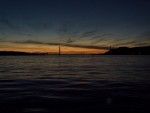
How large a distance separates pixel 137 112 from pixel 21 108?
5200mm

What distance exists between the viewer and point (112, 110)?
Result: 29.4 feet

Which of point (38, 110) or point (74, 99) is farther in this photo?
point (74, 99)

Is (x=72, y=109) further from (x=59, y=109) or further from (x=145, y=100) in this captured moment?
(x=145, y=100)

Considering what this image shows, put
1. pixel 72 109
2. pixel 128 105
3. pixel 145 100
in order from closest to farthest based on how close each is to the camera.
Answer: pixel 72 109 < pixel 128 105 < pixel 145 100

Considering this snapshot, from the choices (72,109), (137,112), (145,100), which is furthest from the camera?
(145,100)

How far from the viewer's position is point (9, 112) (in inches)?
340

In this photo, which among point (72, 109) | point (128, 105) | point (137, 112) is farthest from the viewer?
point (128, 105)

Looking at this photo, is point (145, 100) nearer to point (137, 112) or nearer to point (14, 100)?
point (137, 112)

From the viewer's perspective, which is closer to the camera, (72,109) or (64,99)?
(72,109)

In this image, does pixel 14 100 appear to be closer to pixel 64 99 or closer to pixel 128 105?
pixel 64 99

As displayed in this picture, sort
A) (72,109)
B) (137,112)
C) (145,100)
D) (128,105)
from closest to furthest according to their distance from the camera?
(137,112) → (72,109) → (128,105) → (145,100)

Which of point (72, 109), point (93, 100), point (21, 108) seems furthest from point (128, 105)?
point (21, 108)

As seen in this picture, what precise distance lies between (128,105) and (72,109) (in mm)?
2779

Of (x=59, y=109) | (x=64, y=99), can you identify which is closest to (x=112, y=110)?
(x=59, y=109)
